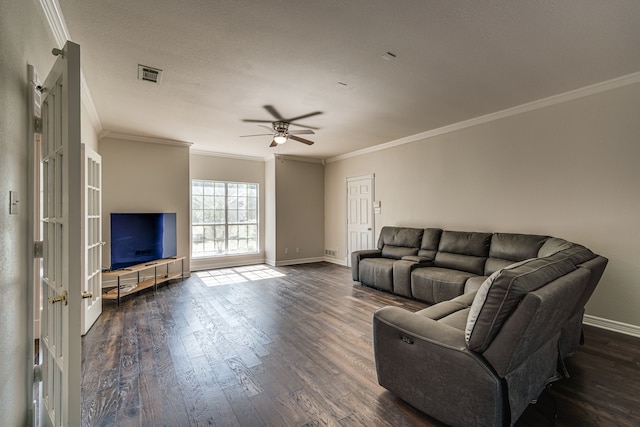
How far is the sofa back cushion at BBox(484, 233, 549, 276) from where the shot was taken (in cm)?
357

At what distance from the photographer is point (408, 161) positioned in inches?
217

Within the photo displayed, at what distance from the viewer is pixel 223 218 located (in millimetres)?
6773

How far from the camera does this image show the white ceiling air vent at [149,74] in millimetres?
2822

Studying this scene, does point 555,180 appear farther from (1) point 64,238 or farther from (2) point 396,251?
(1) point 64,238

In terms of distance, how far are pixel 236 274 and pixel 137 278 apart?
5.66 ft

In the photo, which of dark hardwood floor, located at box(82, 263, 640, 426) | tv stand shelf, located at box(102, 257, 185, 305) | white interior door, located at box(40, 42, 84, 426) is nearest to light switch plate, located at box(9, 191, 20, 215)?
white interior door, located at box(40, 42, 84, 426)

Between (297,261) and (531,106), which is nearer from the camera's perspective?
(531,106)

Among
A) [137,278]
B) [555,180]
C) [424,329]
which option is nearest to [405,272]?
[555,180]

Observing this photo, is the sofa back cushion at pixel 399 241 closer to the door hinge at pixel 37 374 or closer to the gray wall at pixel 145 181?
the gray wall at pixel 145 181

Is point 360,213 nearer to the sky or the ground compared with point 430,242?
nearer to the sky

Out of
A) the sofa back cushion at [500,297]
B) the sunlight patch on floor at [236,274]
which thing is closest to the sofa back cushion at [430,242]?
the sunlight patch on floor at [236,274]

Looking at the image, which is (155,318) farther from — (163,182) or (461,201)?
(461,201)

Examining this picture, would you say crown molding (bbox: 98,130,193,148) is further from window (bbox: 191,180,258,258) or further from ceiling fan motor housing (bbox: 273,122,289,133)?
ceiling fan motor housing (bbox: 273,122,289,133)

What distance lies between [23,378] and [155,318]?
2.06m
